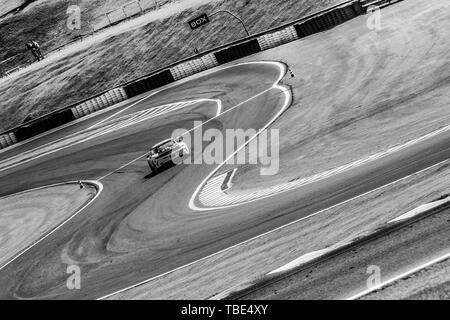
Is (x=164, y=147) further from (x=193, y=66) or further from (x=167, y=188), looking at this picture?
(x=193, y=66)

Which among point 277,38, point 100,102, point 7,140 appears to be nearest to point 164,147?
point 277,38

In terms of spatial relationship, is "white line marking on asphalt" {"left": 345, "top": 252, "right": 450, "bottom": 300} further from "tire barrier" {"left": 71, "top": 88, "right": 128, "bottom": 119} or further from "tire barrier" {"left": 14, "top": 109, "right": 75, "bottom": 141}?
"tire barrier" {"left": 14, "top": 109, "right": 75, "bottom": 141}

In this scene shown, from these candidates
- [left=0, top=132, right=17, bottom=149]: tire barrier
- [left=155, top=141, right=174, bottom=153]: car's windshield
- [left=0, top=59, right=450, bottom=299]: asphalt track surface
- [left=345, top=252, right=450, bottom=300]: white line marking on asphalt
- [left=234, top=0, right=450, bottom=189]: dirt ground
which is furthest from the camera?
[left=0, top=132, right=17, bottom=149]: tire barrier

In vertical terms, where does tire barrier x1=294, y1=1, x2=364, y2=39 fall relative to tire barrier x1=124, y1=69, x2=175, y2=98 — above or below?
below

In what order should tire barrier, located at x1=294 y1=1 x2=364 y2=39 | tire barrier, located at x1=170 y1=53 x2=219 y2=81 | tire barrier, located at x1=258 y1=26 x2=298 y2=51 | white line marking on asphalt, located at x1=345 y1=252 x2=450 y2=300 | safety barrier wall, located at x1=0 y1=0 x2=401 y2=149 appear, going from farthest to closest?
tire barrier, located at x1=170 y1=53 x2=219 y2=81 → safety barrier wall, located at x1=0 y1=0 x2=401 y2=149 → tire barrier, located at x1=258 y1=26 x2=298 y2=51 → tire barrier, located at x1=294 y1=1 x2=364 y2=39 → white line marking on asphalt, located at x1=345 y1=252 x2=450 y2=300

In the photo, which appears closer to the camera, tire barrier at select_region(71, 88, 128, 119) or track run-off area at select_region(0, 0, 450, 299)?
track run-off area at select_region(0, 0, 450, 299)

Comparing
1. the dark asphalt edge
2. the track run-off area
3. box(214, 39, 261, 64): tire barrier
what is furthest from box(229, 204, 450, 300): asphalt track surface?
box(214, 39, 261, 64): tire barrier

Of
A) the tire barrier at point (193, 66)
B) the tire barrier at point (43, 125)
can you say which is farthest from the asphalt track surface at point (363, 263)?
the tire barrier at point (43, 125)
